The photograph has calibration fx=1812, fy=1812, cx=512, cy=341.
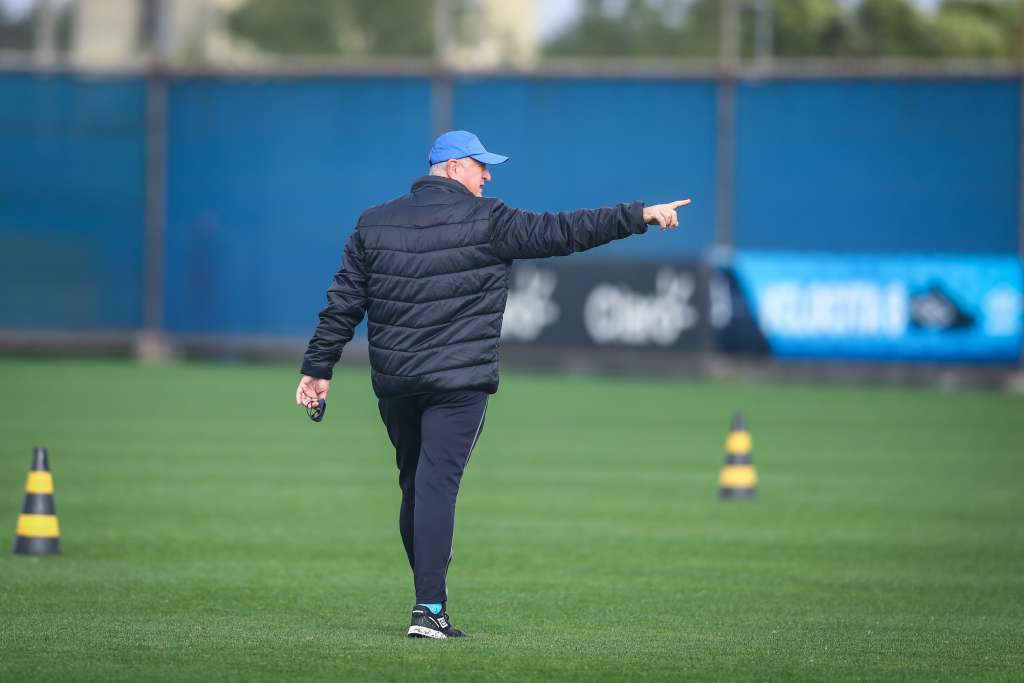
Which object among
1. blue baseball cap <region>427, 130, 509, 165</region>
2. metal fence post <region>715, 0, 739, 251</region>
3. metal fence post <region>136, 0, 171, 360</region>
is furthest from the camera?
metal fence post <region>136, 0, 171, 360</region>

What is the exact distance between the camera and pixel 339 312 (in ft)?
25.4

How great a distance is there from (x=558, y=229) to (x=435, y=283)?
57cm

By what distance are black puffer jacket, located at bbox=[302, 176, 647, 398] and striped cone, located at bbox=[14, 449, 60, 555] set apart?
3133mm

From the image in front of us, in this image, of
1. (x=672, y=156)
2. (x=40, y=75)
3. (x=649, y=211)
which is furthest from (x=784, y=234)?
(x=649, y=211)

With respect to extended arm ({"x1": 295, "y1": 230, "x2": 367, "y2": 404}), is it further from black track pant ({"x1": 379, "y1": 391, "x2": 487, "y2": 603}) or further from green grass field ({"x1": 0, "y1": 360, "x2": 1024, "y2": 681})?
green grass field ({"x1": 0, "y1": 360, "x2": 1024, "y2": 681})

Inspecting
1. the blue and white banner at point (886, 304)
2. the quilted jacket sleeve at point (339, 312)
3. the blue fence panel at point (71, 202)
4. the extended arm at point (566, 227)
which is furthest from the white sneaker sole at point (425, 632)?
the blue fence panel at point (71, 202)

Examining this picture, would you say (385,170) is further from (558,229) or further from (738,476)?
(558,229)

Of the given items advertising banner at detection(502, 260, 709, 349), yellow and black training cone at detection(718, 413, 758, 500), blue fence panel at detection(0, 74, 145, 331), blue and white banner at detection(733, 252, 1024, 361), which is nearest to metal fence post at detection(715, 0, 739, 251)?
advertising banner at detection(502, 260, 709, 349)

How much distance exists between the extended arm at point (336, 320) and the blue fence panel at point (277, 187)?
22687 mm

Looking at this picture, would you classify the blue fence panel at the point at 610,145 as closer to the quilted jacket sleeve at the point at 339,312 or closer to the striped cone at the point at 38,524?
the striped cone at the point at 38,524

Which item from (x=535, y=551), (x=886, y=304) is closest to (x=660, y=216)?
(x=535, y=551)

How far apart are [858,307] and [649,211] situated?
19644 mm

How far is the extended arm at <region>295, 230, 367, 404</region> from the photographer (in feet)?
25.3

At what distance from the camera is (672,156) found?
29906 millimetres
